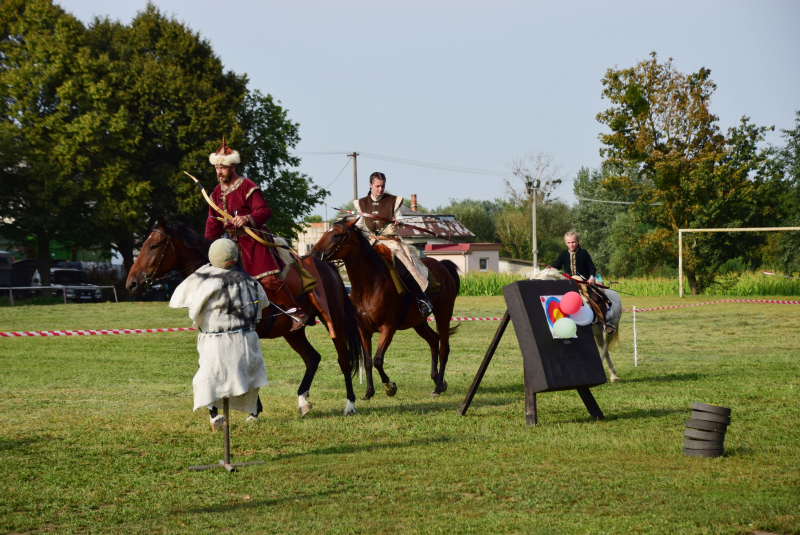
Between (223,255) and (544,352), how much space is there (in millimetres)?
3674

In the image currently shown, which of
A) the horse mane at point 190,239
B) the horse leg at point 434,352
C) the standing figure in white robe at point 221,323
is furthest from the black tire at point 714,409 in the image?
the horse mane at point 190,239

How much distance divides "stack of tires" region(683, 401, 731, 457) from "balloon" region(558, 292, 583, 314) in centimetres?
193

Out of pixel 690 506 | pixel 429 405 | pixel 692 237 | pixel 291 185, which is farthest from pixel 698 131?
pixel 690 506

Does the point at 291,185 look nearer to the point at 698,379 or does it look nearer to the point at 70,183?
the point at 70,183

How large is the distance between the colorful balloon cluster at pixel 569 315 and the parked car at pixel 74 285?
3289 centimetres

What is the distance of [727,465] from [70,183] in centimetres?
3778

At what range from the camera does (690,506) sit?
18.6 ft

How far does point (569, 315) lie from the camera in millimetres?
9125

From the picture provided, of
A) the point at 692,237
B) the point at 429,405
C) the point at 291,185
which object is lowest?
the point at 429,405

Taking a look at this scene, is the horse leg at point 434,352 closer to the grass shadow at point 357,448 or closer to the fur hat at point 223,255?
the grass shadow at point 357,448

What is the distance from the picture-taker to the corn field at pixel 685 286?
41781 millimetres

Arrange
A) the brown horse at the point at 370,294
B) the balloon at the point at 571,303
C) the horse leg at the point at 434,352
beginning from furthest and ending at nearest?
the horse leg at the point at 434,352
the brown horse at the point at 370,294
the balloon at the point at 571,303

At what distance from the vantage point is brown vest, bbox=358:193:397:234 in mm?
11641

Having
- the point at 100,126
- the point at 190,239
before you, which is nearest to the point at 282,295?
the point at 190,239
